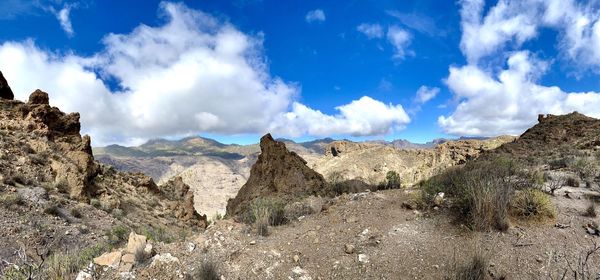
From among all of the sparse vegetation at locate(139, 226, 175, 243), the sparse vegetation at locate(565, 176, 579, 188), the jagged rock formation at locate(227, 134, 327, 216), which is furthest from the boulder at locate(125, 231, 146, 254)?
the jagged rock formation at locate(227, 134, 327, 216)

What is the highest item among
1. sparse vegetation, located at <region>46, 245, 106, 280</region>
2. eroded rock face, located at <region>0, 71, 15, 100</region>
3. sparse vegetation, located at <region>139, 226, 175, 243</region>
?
eroded rock face, located at <region>0, 71, 15, 100</region>

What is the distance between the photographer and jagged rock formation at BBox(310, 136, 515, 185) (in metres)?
53.0

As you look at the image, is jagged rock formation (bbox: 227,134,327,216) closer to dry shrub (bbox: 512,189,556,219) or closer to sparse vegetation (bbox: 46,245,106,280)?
dry shrub (bbox: 512,189,556,219)

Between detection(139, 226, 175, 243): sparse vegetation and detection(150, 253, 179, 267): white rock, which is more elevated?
detection(150, 253, 179, 267): white rock

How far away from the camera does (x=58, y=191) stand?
15867mm

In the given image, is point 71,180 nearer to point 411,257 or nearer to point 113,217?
point 113,217

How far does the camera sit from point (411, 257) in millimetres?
5805

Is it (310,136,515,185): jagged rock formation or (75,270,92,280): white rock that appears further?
(310,136,515,185): jagged rock formation


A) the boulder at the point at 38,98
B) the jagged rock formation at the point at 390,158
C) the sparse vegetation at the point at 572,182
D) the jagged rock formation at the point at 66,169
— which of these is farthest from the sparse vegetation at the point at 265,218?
the jagged rock formation at the point at 390,158

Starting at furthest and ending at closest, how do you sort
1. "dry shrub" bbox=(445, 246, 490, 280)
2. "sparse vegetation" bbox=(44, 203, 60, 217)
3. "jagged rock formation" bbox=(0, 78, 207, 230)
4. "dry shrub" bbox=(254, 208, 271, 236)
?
"jagged rock formation" bbox=(0, 78, 207, 230) < "sparse vegetation" bbox=(44, 203, 60, 217) < "dry shrub" bbox=(254, 208, 271, 236) < "dry shrub" bbox=(445, 246, 490, 280)

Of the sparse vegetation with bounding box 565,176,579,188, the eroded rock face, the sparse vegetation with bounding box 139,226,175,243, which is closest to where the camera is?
the sparse vegetation with bounding box 139,226,175,243

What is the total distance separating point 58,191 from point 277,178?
38.0 feet

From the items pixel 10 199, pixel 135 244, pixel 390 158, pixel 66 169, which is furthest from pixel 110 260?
pixel 390 158

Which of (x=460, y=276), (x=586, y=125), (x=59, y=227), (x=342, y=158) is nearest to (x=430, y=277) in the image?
(x=460, y=276)
